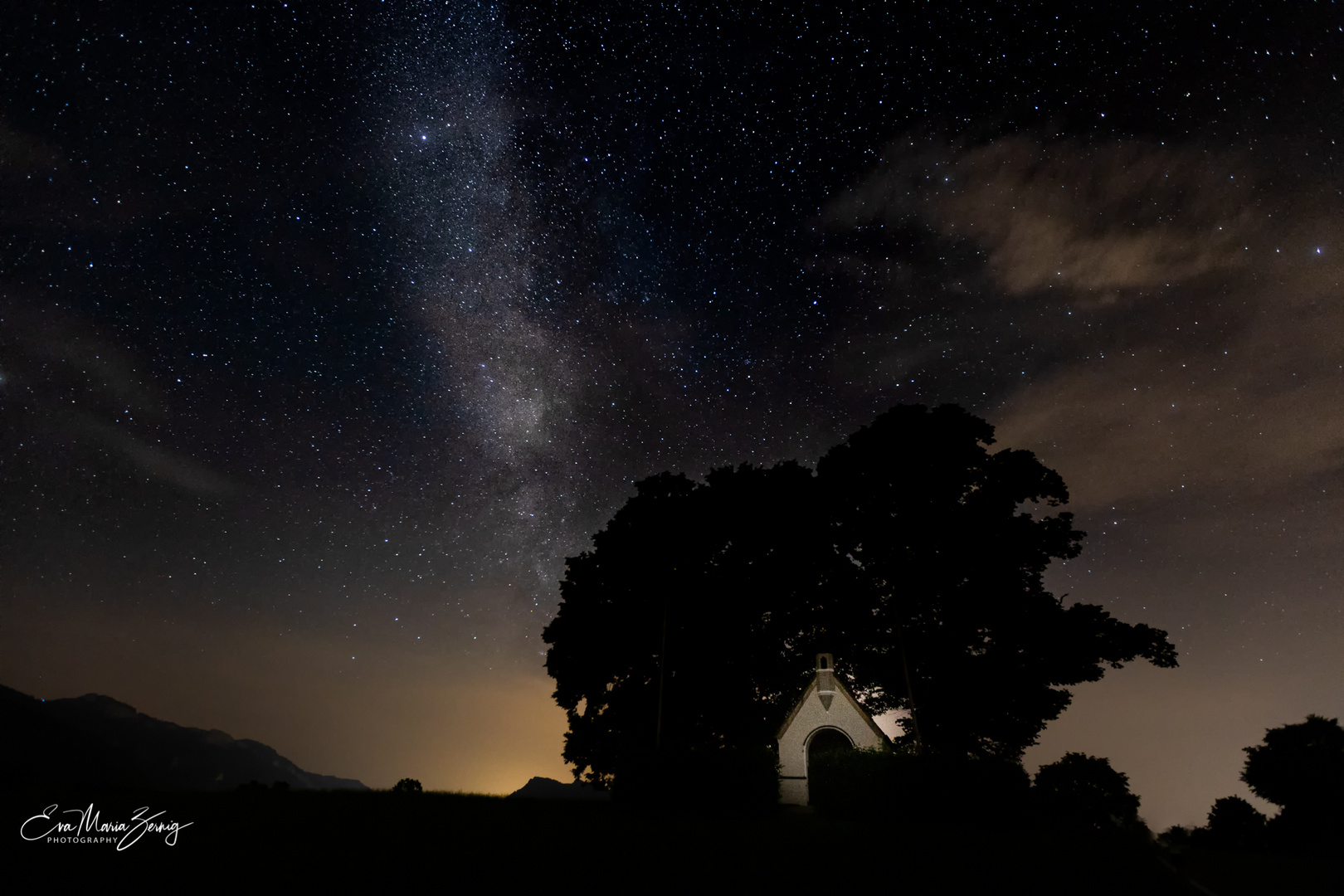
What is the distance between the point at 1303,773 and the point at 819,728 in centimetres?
3846

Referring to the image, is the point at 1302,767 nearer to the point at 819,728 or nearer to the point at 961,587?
the point at 961,587

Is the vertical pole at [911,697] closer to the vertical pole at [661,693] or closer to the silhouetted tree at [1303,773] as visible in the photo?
the vertical pole at [661,693]

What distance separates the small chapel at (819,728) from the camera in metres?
25.8

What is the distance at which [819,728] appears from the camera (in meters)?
26.5

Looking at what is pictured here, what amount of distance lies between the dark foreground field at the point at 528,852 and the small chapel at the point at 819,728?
28.5ft

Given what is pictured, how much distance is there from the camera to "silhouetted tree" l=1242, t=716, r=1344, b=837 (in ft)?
128

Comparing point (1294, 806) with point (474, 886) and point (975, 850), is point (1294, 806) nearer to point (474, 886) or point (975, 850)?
point (975, 850)

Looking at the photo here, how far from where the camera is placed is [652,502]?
3547cm

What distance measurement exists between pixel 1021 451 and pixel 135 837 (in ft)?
107

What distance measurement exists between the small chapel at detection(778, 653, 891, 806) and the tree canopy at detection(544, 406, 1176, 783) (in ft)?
7.45

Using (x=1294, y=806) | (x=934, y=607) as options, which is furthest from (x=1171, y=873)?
(x=1294, y=806)

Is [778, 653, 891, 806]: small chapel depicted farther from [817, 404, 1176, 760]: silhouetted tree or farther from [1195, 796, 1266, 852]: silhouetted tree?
[1195, 796, 1266, 852]: silhouetted tree

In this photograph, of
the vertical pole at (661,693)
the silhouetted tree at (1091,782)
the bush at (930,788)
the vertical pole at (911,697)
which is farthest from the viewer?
the silhouetted tree at (1091,782)

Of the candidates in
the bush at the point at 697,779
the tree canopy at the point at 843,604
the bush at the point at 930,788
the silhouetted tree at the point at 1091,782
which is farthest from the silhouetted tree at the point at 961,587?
the silhouetted tree at the point at 1091,782
